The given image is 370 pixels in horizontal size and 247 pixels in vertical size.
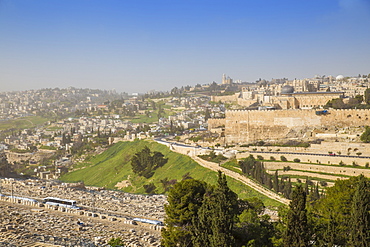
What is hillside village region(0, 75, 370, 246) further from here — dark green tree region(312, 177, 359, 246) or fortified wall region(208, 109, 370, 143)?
dark green tree region(312, 177, 359, 246)

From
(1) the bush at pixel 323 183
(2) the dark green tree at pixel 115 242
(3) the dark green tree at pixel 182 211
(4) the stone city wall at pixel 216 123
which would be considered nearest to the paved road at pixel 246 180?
(1) the bush at pixel 323 183

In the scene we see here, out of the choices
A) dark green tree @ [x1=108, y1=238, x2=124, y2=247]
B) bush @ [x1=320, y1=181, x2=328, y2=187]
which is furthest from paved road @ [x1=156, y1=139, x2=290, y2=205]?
dark green tree @ [x1=108, y1=238, x2=124, y2=247]

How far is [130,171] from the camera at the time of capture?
125 ft

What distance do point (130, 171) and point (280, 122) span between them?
44.7 feet

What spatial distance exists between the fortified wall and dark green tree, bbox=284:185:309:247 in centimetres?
2086

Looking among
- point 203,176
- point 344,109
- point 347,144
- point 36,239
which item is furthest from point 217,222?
point 344,109

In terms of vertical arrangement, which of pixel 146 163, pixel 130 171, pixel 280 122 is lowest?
pixel 130 171

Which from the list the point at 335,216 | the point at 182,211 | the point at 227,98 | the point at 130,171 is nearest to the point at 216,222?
the point at 182,211

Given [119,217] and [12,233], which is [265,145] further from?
[12,233]

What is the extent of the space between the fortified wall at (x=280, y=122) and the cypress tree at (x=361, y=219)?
20291 millimetres

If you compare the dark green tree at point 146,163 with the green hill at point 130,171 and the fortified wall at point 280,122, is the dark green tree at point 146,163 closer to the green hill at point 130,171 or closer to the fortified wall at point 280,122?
the green hill at point 130,171

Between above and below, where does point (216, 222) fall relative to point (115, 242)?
above

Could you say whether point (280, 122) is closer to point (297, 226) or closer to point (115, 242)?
point (115, 242)

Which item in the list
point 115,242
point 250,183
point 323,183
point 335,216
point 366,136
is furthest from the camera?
point 366,136
